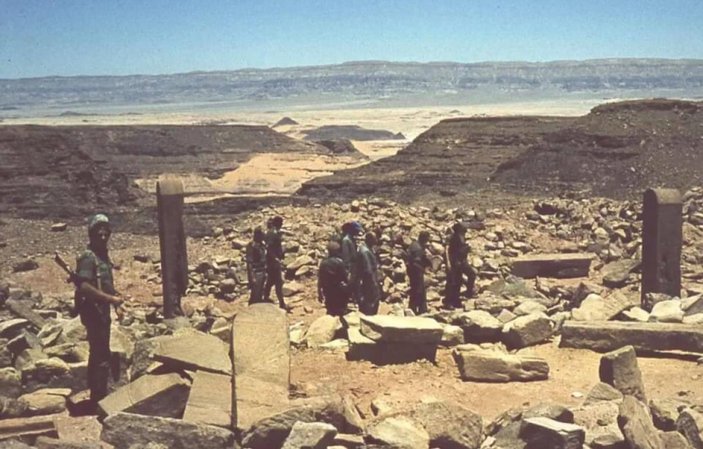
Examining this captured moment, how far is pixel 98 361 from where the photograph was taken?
6156 millimetres

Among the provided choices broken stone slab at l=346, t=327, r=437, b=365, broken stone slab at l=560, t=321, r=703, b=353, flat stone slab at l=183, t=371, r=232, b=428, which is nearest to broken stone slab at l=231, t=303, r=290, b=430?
flat stone slab at l=183, t=371, r=232, b=428

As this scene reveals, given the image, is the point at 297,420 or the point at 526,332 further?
the point at 526,332

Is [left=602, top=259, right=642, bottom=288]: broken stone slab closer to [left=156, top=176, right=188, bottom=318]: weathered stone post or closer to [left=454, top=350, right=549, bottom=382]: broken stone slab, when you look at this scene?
[left=454, top=350, right=549, bottom=382]: broken stone slab

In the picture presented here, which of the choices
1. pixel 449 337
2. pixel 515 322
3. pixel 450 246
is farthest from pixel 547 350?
pixel 450 246

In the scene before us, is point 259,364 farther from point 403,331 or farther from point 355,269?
point 355,269

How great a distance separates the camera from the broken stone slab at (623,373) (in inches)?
236

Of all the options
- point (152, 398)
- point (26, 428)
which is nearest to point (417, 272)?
point (152, 398)

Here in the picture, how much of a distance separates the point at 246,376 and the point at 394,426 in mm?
1195

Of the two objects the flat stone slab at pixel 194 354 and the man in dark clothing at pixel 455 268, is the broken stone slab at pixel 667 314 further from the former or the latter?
the flat stone slab at pixel 194 354

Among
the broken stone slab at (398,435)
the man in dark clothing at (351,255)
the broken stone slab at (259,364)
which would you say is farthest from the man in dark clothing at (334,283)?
the broken stone slab at (398,435)

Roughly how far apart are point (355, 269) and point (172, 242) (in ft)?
8.87

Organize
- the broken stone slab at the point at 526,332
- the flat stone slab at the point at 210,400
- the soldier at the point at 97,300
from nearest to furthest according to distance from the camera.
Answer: the flat stone slab at the point at 210,400 → the soldier at the point at 97,300 → the broken stone slab at the point at 526,332

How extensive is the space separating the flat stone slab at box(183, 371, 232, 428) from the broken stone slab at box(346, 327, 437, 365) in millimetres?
1399

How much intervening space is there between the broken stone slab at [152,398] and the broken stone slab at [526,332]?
313cm
